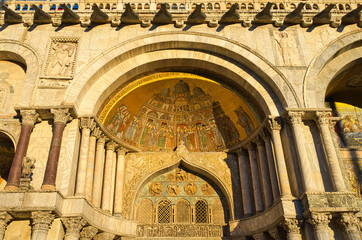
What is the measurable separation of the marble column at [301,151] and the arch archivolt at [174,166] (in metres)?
3.84

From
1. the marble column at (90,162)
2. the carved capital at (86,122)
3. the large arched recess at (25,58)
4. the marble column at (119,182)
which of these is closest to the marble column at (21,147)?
the large arched recess at (25,58)

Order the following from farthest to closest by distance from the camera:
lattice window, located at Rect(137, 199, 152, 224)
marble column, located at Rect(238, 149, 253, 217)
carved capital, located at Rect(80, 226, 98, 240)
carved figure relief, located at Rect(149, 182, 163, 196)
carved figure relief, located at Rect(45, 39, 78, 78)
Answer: carved figure relief, located at Rect(149, 182, 163, 196)
lattice window, located at Rect(137, 199, 152, 224)
marble column, located at Rect(238, 149, 253, 217)
carved figure relief, located at Rect(45, 39, 78, 78)
carved capital, located at Rect(80, 226, 98, 240)

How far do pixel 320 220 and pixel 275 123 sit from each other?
3478 millimetres

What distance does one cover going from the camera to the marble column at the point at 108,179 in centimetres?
1194

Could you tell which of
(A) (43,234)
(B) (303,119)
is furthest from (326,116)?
(A) (43,234)

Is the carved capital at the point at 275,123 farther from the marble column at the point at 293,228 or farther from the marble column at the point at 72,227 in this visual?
the marble column at the point at 72,227

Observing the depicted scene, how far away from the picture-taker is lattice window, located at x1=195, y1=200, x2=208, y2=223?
13343mm

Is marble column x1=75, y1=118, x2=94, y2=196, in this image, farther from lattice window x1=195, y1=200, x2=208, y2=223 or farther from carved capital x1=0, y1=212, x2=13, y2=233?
lattice window x1=195, y1=200, x2=208, y2=223

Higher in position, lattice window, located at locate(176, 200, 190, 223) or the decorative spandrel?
the decorative spandrel

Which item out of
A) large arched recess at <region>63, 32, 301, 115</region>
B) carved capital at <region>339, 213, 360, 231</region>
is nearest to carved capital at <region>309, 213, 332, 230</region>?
carved capital at <region>339, 213, 360, 231</region>

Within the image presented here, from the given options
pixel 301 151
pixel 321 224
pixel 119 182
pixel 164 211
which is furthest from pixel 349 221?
pixel 119 182

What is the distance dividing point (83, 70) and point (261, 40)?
6.71 metres

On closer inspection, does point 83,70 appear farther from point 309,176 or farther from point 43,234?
point 309,176

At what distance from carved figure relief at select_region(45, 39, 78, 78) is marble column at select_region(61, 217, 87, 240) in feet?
16.3
